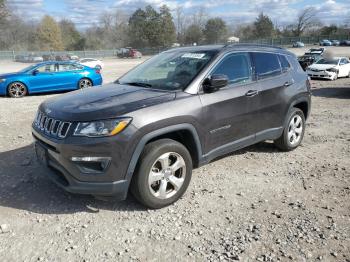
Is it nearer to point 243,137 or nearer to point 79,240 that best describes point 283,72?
point 243,137

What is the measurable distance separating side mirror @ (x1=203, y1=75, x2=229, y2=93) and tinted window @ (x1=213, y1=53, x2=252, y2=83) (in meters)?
0.23

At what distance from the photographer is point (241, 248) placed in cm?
325

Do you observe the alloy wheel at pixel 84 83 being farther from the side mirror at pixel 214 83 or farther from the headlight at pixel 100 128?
the headlight at pixel 100 128

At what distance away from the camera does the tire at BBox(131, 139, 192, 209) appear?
12.1 ft

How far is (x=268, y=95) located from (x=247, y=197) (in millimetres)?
1606

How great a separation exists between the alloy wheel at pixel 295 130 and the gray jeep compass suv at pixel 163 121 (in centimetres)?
33

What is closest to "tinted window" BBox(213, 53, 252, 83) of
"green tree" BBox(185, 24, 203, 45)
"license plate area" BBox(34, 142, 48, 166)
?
"license plate area" BBox(34, 142, 48, 166)

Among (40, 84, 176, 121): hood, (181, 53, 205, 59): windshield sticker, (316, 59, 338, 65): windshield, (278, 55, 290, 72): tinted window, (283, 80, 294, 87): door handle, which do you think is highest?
(181, 53, 205, 59): windshield sticker

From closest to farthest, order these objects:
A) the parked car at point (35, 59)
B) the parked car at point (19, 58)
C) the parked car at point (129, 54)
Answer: the parked car at point (35, 59)
the parked car at point (19, 58)
the parked car at point (129, 54)

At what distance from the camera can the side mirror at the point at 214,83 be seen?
4086mm

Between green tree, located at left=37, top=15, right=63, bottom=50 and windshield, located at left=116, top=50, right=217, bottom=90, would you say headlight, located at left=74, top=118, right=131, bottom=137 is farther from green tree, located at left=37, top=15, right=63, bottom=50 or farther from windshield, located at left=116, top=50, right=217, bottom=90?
green tree, located at left=37, top=15, right=63, bottom=50

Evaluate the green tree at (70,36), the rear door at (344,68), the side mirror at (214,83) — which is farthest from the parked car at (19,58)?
the side mirror at (214,83)

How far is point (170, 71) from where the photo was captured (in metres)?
4.67

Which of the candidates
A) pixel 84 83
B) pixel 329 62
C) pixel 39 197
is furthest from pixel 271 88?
pixel 329 62
